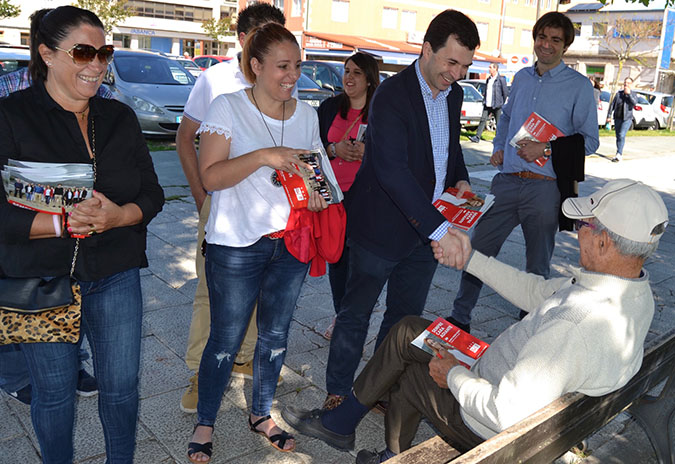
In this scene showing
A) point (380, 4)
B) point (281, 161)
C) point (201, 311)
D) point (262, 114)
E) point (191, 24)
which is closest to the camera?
point (281, 161)

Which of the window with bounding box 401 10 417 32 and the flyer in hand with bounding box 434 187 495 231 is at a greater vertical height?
the window with bounding box 401 10 417 32

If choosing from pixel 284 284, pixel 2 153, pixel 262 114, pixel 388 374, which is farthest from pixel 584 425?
pixel 2 153

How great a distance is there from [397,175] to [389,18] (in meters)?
44.9

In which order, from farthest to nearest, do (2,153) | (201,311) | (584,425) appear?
(201,311)
(584,425)
(2,153)

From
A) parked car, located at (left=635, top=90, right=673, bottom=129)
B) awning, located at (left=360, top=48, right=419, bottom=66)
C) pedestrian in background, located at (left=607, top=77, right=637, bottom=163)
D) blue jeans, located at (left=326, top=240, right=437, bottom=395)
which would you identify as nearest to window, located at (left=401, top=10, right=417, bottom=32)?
awning, located at (left=360, top=48, right=419, bottom=66)

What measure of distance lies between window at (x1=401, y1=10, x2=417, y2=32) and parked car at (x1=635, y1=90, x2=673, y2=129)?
22793mm

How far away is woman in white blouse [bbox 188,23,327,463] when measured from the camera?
2686 millimetres

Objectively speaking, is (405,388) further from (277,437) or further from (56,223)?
(56,223)

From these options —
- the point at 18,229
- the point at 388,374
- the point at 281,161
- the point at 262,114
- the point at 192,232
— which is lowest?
the point at 192,232

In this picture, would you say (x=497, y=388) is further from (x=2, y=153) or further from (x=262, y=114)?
(x=2, y=153)

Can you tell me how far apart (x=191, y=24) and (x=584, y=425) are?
65577mm

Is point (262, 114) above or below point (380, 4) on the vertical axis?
below

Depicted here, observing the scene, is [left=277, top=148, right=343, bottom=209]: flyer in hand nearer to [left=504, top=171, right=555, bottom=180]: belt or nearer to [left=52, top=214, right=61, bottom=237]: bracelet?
[left=52, top=214, right=61, bottom=237]: bracelet

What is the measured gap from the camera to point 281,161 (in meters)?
2.64
